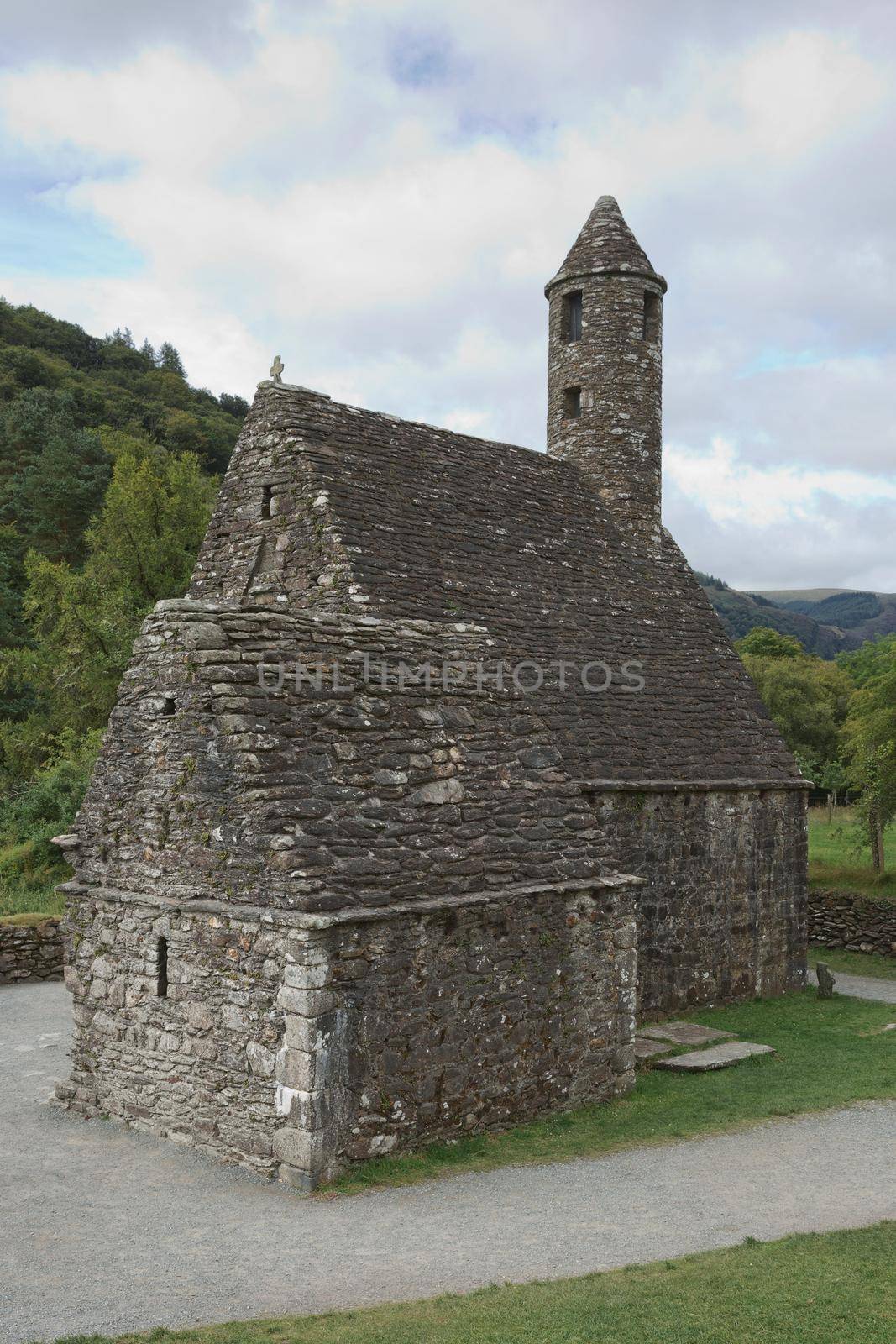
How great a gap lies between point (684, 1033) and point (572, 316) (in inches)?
565

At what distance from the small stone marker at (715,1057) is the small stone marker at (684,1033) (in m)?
0.21

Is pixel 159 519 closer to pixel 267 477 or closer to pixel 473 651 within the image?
pixel 267 477

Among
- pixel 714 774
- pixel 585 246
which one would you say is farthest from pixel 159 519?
pixel 714 774

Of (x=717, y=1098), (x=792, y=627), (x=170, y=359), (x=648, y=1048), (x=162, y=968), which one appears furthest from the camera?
(x=792, y=627)

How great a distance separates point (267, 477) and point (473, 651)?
4905mm

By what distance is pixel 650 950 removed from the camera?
15711 millimetres

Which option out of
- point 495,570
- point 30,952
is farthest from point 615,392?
point 30,952

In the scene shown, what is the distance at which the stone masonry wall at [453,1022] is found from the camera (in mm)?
8711

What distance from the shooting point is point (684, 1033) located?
570 inches

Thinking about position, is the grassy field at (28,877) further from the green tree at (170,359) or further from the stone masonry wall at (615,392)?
the green tree at (170,359)

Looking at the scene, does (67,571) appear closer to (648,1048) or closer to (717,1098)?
(648,1048)

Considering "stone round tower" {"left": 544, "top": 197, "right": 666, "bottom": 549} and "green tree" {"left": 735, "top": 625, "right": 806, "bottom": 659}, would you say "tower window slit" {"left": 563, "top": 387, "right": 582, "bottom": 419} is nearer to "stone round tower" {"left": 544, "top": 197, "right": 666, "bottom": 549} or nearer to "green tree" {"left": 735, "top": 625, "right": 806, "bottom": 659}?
"stone round tower" {"left": 544, "top": 197, "right": 666, "bottom": 549}

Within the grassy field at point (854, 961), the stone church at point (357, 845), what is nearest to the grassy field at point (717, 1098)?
the stone church at point (357, 845)

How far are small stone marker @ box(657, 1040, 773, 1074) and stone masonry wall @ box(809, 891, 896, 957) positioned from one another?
1085 cm
